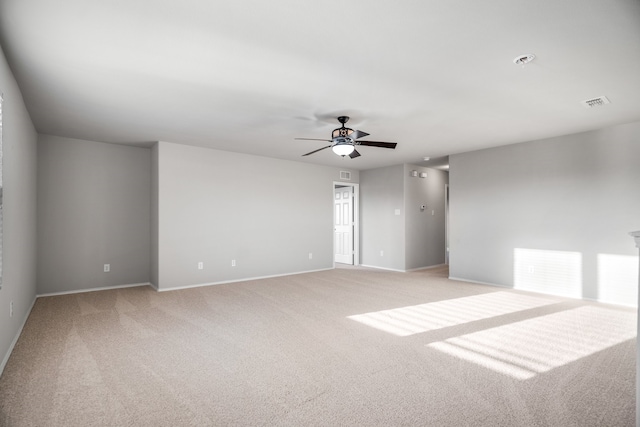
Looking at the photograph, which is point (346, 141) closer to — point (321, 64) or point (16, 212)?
point (321, 64)

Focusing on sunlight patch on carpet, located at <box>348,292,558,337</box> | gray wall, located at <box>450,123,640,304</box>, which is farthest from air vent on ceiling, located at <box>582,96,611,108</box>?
sunlight patch on carpet, located at <box>348,292,558,337</box>

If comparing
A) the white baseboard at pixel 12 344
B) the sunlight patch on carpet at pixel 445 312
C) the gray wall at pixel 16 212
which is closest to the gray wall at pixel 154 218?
the gray wall at pixel 16 212

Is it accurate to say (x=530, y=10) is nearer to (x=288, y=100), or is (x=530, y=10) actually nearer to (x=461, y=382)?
(x=288, y=100)

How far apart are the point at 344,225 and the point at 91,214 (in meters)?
5.58

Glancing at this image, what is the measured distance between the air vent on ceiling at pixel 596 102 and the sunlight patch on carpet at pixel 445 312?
8.59 ft

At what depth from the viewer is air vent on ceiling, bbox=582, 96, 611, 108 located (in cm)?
359

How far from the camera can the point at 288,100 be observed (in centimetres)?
364

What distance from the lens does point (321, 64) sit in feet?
9.23

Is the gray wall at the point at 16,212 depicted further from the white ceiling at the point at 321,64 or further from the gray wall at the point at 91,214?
the gray wall at the point at 91,214

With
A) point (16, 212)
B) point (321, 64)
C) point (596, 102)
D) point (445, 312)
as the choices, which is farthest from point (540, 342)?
point (16, 212)

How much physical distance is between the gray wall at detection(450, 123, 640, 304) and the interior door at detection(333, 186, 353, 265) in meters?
2.75

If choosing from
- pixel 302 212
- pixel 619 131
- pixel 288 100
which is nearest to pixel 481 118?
pixel 619 131

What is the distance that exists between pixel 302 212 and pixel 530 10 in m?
5.75

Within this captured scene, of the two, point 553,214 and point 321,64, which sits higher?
point 321,64
